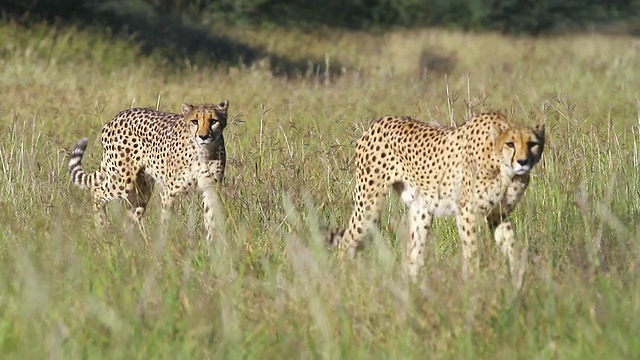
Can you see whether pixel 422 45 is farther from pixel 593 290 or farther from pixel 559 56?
pixel 593 290

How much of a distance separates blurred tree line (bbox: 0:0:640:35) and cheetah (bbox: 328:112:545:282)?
59.8ft

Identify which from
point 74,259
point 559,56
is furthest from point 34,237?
point 559,56

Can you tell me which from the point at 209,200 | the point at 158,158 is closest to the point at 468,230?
the point at 209,200

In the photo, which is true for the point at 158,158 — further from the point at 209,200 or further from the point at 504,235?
the point at 504,235

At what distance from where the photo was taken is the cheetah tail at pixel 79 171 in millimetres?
6805

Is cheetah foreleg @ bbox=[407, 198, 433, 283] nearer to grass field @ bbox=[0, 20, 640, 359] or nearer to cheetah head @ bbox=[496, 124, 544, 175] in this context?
grass field @ bbox=[0, 20, 640, 359]

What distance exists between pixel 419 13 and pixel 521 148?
23.2 m

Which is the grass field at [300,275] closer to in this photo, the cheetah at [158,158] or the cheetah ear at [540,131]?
the cheetah at [158,158]

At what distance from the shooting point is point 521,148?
4961mm

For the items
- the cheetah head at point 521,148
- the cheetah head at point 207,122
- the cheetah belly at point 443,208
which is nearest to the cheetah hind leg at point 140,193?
the cheetah head at point 207,122

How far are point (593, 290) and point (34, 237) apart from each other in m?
2.25

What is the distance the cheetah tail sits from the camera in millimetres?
6805

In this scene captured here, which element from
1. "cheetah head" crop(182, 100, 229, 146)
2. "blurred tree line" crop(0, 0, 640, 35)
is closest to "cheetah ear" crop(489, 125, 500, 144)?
"cheetah head" crop(182, 100, 229, 146)

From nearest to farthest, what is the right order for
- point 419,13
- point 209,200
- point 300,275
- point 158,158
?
point 300,275 < point 209,200 < point 158,158 < point 419,13
